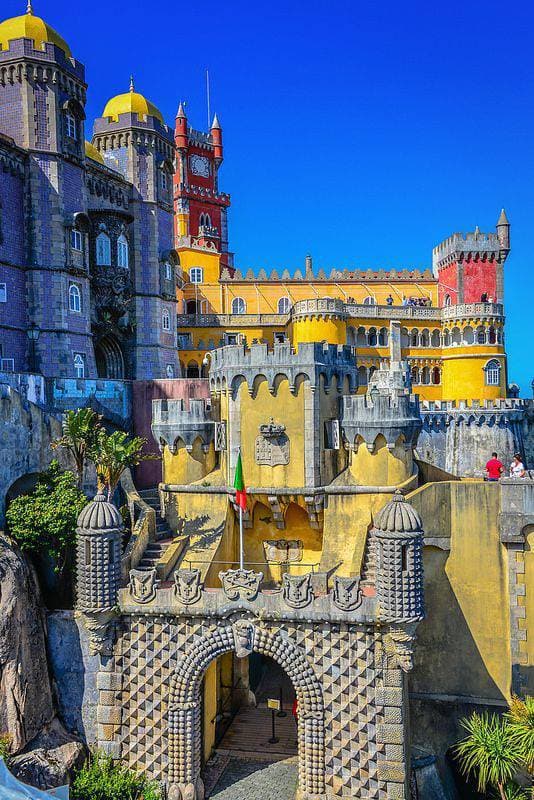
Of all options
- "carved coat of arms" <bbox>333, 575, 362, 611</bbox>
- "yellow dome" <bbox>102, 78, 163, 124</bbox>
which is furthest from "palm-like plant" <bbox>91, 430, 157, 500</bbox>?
"yellow dome" <bbox>102, 78, 163, 124</bbox>

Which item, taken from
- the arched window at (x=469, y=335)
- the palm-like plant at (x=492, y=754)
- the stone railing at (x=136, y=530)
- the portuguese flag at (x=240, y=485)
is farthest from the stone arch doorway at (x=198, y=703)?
the arched window at (x=469, y=335)

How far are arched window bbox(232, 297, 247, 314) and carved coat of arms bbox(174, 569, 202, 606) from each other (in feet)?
143

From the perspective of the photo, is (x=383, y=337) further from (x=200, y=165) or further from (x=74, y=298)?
(x=200, y=165)

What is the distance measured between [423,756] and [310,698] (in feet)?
20.6

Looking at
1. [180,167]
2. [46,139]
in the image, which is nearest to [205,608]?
[46,139]

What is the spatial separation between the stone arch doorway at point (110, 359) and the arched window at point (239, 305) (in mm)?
21415

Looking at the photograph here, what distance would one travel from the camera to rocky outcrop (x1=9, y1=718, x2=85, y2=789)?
2036cm

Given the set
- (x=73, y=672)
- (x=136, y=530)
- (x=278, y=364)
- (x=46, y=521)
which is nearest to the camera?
(x=73, y=672)

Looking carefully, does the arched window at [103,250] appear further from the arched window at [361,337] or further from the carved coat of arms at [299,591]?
the carved coat of arms at [299,591]

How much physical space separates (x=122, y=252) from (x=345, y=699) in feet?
99.6

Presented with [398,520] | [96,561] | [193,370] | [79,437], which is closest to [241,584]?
[96,561]

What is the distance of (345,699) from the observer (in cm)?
2008

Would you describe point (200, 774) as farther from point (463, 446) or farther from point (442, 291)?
point (442, 291)

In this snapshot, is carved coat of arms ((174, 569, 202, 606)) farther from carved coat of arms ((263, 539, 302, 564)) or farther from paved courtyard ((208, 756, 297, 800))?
paved courtyard ((208, 756, 297, 800))
